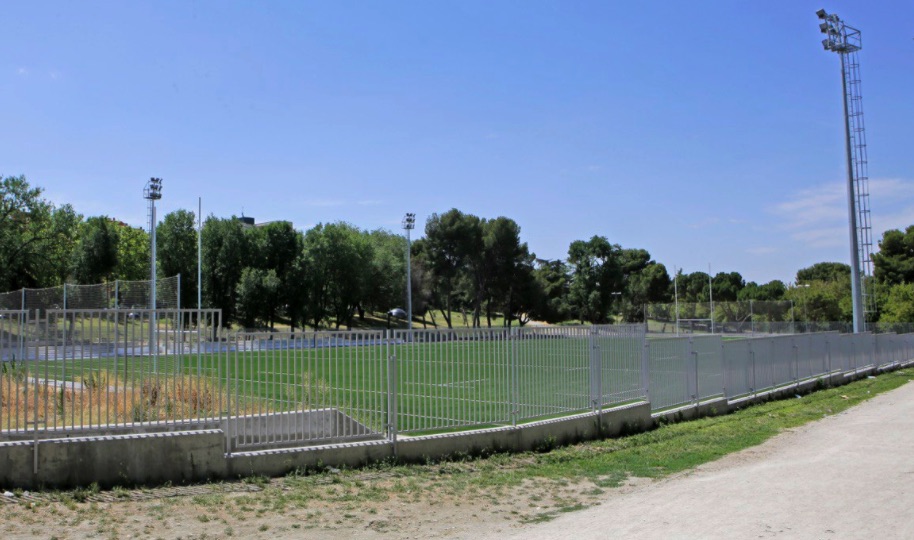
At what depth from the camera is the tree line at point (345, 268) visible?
183 feet

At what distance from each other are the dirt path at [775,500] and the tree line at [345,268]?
5063 cm

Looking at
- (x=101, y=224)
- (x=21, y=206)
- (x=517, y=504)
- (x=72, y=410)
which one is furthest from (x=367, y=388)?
(x=101, y=224)

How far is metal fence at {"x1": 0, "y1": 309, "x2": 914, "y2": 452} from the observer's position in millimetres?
9633

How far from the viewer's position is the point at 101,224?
6228 centimetres

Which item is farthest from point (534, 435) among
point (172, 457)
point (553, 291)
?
point (553, 291)

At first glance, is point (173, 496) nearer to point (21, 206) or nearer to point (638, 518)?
point (638, 518)

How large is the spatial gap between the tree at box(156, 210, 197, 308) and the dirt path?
209ft

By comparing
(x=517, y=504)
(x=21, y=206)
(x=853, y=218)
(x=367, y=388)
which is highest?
(x=21, y=206)

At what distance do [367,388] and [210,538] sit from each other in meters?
4.47

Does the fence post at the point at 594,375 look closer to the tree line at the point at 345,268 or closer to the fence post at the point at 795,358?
the fence post at the point at 795,358

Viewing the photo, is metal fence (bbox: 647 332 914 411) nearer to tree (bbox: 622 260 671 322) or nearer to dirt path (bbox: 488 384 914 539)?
dirt path (bbox: 488 384 914 539)

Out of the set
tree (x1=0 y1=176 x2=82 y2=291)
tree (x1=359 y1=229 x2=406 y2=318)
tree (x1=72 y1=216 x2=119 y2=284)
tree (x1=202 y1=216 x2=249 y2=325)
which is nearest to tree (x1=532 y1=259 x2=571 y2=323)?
tree (x1=359 y1=229 x2=406 y2=318)

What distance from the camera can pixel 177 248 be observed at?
7100 cm

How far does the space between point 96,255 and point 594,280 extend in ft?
183
